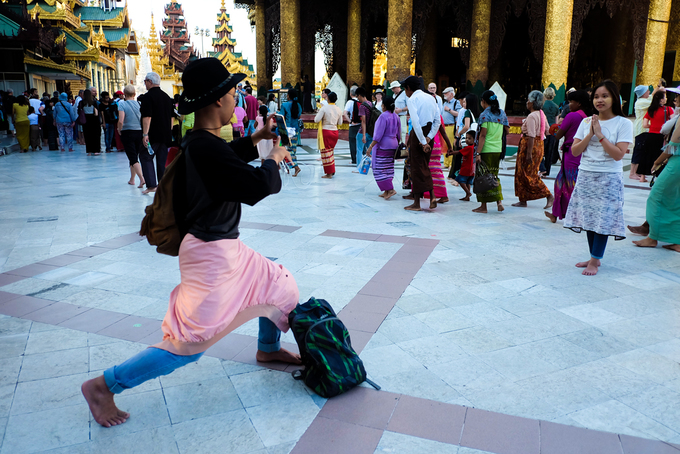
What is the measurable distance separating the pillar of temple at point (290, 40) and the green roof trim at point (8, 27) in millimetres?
8958

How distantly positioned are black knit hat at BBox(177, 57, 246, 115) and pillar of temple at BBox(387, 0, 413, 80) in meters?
15.8

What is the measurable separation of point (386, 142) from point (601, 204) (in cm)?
378

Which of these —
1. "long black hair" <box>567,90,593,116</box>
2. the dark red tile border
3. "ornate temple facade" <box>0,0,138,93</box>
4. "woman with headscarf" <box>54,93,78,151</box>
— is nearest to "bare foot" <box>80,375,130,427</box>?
the dark red tile border

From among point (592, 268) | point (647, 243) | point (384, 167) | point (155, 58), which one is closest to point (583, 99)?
point (647, 243)

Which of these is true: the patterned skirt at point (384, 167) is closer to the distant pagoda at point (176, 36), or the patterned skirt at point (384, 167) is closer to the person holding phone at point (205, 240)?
the person holding phone at point (205, 240)

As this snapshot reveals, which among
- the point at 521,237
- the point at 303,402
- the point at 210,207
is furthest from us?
the point at 521,237

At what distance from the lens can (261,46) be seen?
23500mm

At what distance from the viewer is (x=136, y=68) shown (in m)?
55.3

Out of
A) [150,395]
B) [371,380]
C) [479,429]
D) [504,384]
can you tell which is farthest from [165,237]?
[504,384]

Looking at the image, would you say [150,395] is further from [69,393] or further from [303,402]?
[303,402]

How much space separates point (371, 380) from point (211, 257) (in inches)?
42.8

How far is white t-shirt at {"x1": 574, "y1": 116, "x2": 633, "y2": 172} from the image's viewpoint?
159 inches

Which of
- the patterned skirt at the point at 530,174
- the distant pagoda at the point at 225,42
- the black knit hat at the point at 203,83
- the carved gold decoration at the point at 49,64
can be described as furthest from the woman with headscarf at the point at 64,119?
the distant pagoda at the point at 225,42

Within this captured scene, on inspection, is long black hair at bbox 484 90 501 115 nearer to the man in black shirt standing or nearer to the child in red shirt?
the child in red shirt
